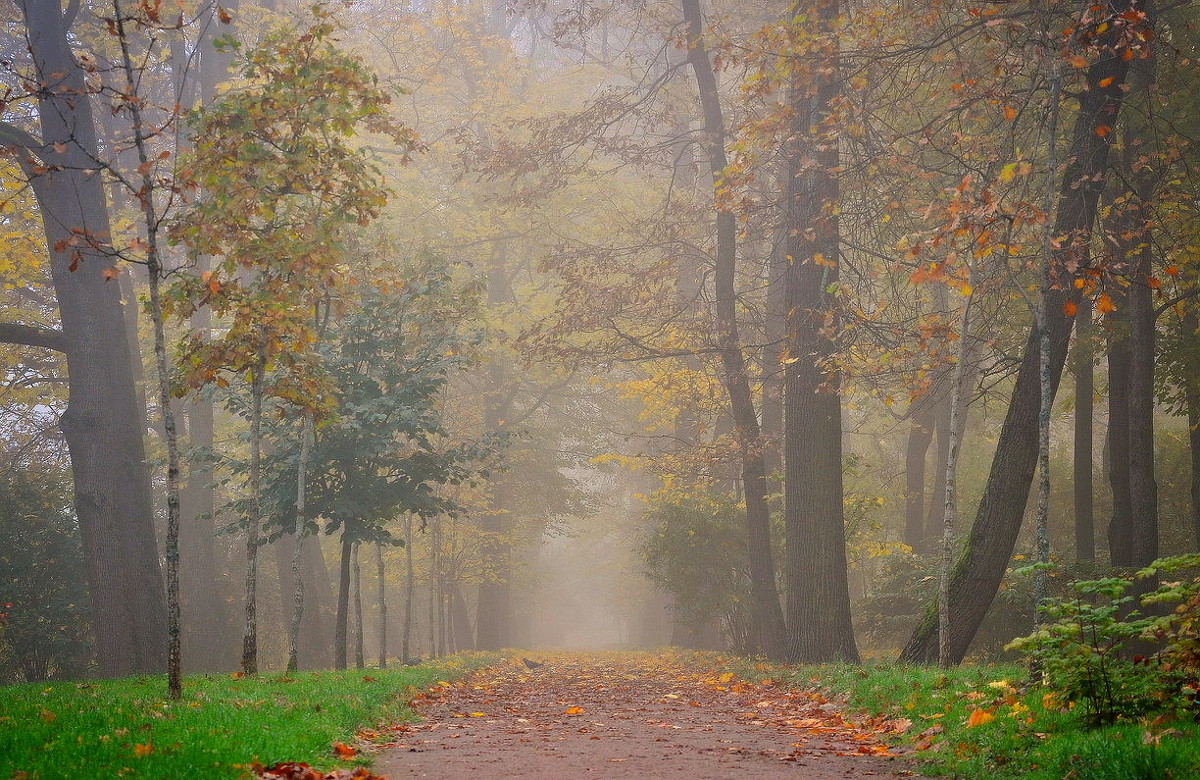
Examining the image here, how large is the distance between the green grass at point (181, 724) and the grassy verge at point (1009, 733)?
3.96 metres

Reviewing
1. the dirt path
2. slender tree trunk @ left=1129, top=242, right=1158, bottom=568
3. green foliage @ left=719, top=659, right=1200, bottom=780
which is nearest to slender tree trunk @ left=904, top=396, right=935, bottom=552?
slender tree trunk @ left=1129, top=242, right=1158, bottom=568

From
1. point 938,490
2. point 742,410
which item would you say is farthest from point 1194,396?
point 938,490

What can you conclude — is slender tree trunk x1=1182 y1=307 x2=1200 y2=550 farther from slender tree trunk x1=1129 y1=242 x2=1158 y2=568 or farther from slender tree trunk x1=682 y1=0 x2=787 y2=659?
slender tree trunk x1=682 y1=0 x2=787 y2=659

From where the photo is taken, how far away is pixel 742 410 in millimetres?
15125

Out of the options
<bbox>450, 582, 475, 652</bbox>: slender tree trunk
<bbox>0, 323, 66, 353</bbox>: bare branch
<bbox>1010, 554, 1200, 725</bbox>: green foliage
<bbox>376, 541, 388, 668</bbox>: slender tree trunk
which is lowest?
<bbox>450, 582, 475, 652</bbox>: slender tree trunk

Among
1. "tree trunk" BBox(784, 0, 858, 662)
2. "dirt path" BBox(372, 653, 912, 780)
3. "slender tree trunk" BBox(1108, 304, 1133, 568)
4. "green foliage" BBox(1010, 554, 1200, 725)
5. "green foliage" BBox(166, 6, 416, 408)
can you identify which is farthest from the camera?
"slender tree trunk" BBox(1108, 304, 1133, 568)

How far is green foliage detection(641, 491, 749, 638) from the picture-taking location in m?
18.5

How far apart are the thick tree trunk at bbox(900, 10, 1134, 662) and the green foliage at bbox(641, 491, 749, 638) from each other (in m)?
8.38

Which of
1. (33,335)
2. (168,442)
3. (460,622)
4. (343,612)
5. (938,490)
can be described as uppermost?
(33,335)

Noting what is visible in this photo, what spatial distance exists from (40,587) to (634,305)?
41.3 feet

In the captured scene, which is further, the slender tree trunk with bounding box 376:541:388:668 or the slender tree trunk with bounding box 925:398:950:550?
the slender tree trunk with bounding box 925:398:950:550

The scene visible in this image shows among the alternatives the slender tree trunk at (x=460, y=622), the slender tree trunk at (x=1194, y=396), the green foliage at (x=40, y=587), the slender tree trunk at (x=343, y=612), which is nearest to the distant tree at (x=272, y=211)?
the slender tree trunk at (x=343, y=612)

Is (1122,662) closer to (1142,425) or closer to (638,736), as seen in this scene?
(638,736)

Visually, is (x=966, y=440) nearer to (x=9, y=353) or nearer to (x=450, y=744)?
(x=450, y=744)
